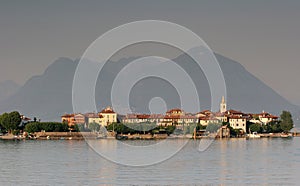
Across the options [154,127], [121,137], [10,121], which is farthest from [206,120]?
[10,121]

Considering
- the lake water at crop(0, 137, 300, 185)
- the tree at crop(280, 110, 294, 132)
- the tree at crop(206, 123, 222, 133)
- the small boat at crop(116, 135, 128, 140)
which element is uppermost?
the tree at crop(280, 110, 294, 132)

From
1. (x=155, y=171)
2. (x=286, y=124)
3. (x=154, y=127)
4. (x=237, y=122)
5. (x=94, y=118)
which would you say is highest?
(x=94, y=118)

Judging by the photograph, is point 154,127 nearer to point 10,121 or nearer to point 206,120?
point 206,120

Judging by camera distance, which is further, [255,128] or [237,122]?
[237,122]

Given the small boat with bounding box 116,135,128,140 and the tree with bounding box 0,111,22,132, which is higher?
the tree with bounding box 0,111,22,132

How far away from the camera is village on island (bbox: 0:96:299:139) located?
62769 mm

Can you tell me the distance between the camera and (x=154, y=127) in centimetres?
6612

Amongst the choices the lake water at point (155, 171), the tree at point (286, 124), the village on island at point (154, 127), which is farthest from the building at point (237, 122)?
the lake water at point (155, 171)

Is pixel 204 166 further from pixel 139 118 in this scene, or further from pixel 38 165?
pixel 139 118

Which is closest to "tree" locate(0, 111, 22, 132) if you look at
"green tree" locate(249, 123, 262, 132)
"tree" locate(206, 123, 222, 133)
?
"tree" locate(206, 123, 222, 133)

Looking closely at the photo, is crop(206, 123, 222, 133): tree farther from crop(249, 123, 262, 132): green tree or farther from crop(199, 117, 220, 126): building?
crop(249, 123, 262, 132): green tree

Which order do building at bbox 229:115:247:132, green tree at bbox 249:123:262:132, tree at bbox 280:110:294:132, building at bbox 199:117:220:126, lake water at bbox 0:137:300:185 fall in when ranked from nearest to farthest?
lake water at bbox 0:137:300:185, building at bbox 199:117:220:126, green tree at bbox 249:123:262:132, building at bbox 229:115:247:132, tree at bbox 280:110:294:132

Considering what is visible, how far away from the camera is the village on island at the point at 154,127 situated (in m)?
62.8

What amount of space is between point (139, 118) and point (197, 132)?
43.1 feet
